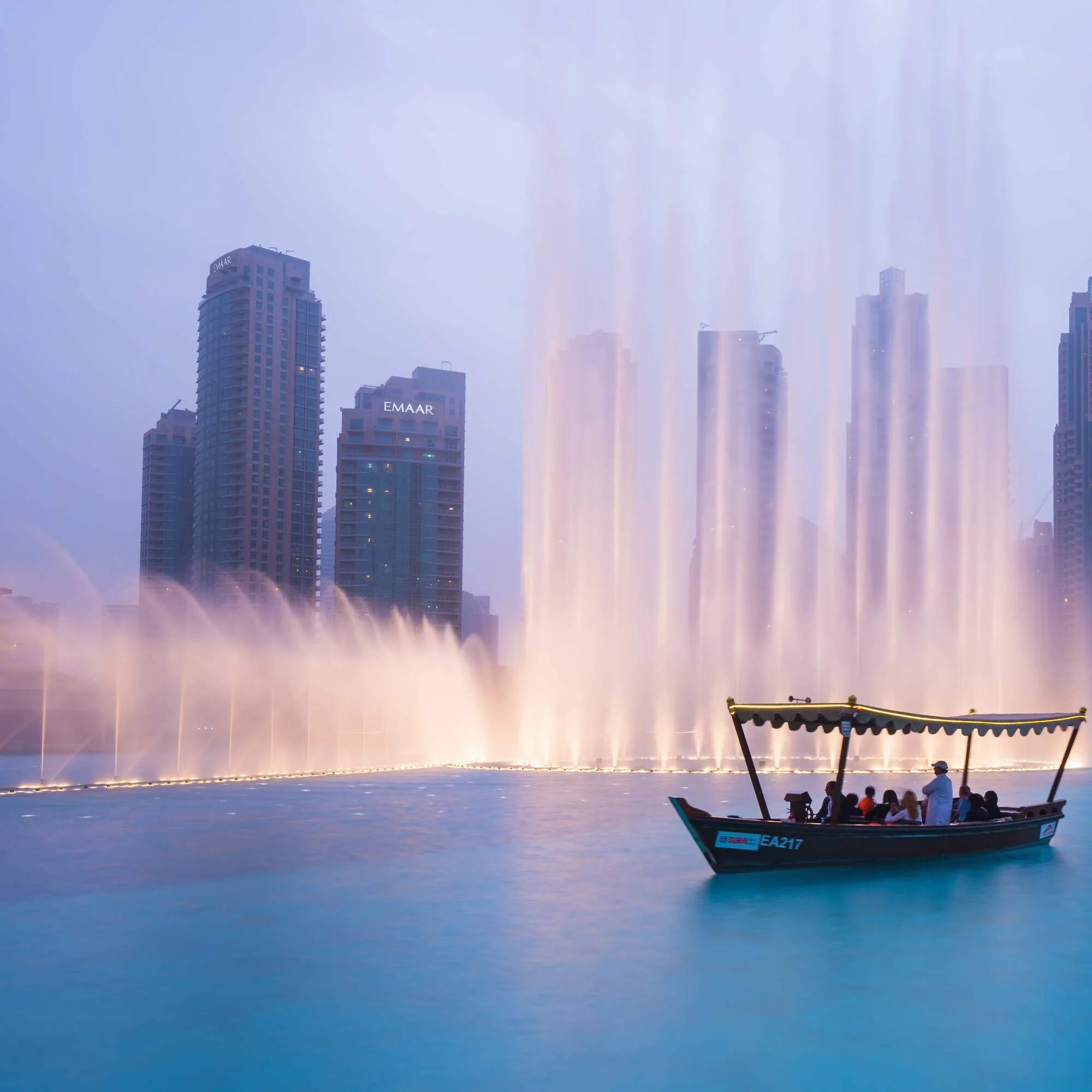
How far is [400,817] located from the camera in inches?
1235

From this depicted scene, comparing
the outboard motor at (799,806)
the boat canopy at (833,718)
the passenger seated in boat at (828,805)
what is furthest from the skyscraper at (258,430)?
the outboard motor at (799,806)

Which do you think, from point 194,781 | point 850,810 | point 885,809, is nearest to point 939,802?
point 885,809

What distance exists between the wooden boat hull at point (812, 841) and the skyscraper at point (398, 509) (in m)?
149

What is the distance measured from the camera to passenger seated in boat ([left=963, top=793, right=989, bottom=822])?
1030 inches

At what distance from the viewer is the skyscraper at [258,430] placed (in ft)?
581

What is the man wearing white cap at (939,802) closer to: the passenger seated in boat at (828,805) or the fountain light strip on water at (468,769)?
the passenger seated in boat at (828,805)

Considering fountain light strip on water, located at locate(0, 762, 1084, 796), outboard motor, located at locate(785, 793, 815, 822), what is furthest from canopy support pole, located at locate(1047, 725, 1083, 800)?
fountain light strip on water, located at locate(0, 762, 1084, 796)

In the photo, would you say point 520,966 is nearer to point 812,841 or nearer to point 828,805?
point 812,841

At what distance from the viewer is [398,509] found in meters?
176

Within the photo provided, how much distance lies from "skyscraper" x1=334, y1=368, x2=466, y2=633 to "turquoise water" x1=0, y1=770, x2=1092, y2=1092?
483ft

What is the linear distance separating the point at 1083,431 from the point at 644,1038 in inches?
7854

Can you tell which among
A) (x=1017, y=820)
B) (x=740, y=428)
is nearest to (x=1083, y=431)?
(x=740, y=428)

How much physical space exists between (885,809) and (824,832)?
13.0 feet

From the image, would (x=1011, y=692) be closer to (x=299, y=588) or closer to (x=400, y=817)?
(x=400, y=817)
